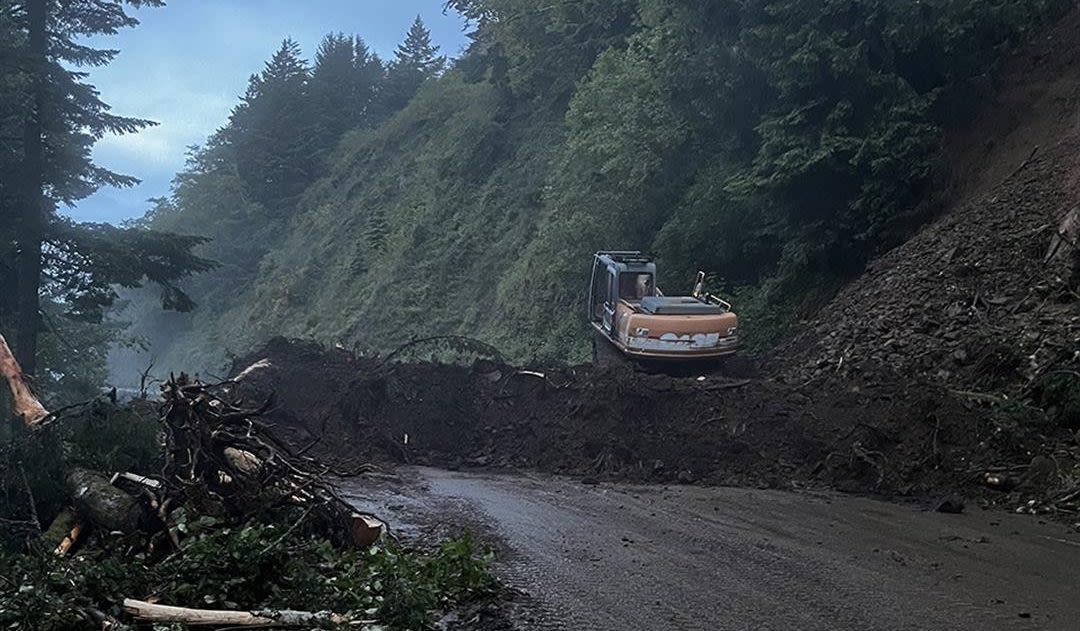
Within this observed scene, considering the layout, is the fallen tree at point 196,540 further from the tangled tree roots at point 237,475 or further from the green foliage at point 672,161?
the green foliage at point 672,161

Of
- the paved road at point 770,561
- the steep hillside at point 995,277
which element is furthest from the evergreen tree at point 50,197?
the steep hillside at point 995,277

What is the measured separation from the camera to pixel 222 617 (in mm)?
5809

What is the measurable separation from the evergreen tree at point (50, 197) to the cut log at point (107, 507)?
13.0m

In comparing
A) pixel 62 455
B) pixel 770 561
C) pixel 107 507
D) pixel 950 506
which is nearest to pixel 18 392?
pixel 62 455

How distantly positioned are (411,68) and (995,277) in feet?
210

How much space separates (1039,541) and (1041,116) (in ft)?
→ 41.4

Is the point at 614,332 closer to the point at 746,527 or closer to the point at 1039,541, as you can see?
the point at 746,527

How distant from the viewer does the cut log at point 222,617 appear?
5793 mm

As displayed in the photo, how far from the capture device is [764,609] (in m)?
A: 6.91

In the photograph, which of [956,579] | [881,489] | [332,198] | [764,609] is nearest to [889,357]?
[881,489]

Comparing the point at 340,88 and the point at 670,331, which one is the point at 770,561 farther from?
the point at 340,88

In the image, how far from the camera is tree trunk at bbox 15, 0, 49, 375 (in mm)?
20000

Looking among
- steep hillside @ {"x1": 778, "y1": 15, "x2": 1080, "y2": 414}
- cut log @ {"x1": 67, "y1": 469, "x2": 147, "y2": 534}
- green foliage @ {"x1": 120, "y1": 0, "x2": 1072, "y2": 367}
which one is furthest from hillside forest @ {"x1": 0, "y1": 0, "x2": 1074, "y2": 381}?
cut log @ {"x1": 67, "y1": 469, "x2": 147, "y2": 534}

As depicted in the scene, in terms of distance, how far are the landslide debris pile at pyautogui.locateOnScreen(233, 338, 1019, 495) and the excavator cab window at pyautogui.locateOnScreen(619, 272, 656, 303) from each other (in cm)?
252
